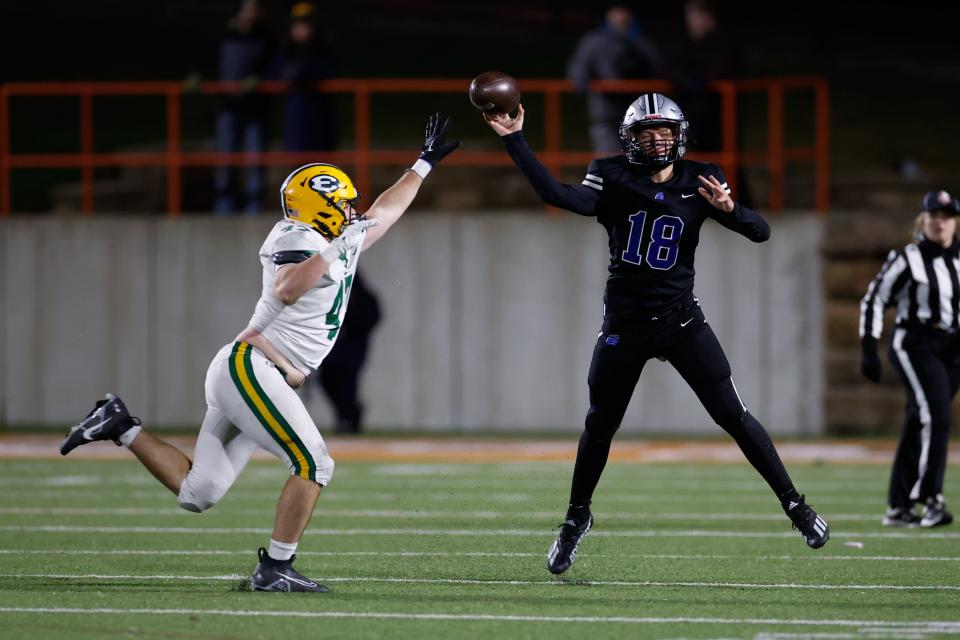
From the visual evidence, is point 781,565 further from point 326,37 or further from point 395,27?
point 395,27

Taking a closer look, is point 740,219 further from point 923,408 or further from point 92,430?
point 92,430

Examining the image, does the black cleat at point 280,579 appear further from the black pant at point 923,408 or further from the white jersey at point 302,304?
the black pant at point 923,408

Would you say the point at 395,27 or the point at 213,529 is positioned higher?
the point at 395,27

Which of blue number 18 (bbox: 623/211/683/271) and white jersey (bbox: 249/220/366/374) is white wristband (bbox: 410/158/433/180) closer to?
white jersey (bbox: 249/220/366/374)

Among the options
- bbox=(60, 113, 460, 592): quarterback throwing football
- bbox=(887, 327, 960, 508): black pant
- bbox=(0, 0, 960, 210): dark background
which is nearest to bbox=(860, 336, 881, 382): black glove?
bbox=(887, 327, 960, 508): black pant

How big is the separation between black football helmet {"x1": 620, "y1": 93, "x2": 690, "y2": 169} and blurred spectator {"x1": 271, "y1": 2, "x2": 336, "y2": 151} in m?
8.36

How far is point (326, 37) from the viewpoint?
1602cm

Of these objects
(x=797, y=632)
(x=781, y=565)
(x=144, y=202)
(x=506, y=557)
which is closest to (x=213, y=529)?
(x=506, y=557)

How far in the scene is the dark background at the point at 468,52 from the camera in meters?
27.3

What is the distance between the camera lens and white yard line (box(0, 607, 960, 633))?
6074 millimetres

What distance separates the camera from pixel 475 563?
780cm

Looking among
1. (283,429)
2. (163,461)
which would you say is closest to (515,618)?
(283,429)

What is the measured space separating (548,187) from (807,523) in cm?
176

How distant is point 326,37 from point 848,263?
5195mm
